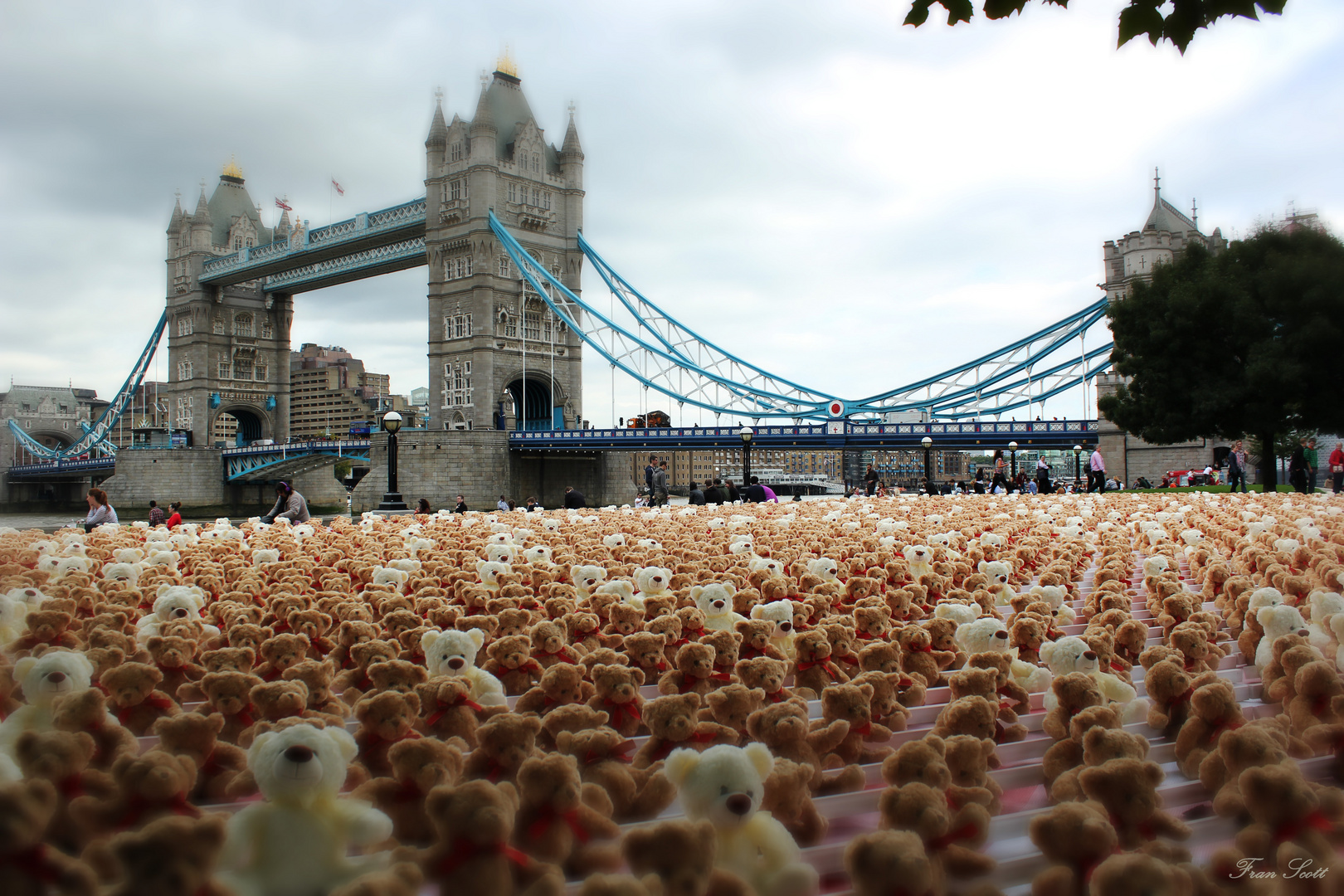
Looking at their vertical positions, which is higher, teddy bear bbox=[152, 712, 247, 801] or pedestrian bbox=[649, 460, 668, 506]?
pedestrian bbox=[649, 460, 668, 506]

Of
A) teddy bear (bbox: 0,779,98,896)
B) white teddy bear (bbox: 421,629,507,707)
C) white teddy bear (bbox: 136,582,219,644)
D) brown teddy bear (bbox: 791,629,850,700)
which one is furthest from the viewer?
white teddy bear (bbox: 136,582,219,644)

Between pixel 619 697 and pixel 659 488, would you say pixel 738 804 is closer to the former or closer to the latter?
pixel 619 697

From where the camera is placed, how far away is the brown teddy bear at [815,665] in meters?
3.33

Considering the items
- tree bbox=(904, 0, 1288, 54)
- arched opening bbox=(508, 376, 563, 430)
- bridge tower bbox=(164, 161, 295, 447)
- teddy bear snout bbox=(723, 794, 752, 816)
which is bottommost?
teddy bear snout bbox=(723, 794, 752, 816)

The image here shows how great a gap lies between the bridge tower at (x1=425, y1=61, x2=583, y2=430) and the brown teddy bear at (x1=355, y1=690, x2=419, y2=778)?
4822 cm

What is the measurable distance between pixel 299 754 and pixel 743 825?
3.33 ft

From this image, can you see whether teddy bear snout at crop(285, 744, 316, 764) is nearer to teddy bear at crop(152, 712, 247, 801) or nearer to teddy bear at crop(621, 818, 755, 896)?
teddy bear at crop(152, 712, 247, 801)

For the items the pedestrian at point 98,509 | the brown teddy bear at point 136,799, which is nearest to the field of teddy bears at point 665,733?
the brown teddy bear at point 136,799

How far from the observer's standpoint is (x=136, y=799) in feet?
6.40

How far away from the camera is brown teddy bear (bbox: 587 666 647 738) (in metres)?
2.85

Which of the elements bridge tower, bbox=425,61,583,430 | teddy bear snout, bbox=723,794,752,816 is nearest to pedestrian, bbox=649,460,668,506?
teddy bear snout, bbox=723,794,752,816

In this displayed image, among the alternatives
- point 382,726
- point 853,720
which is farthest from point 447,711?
point 853,720

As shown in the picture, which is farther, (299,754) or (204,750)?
(204,750)

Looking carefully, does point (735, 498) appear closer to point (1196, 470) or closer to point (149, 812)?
point (149, 812)
